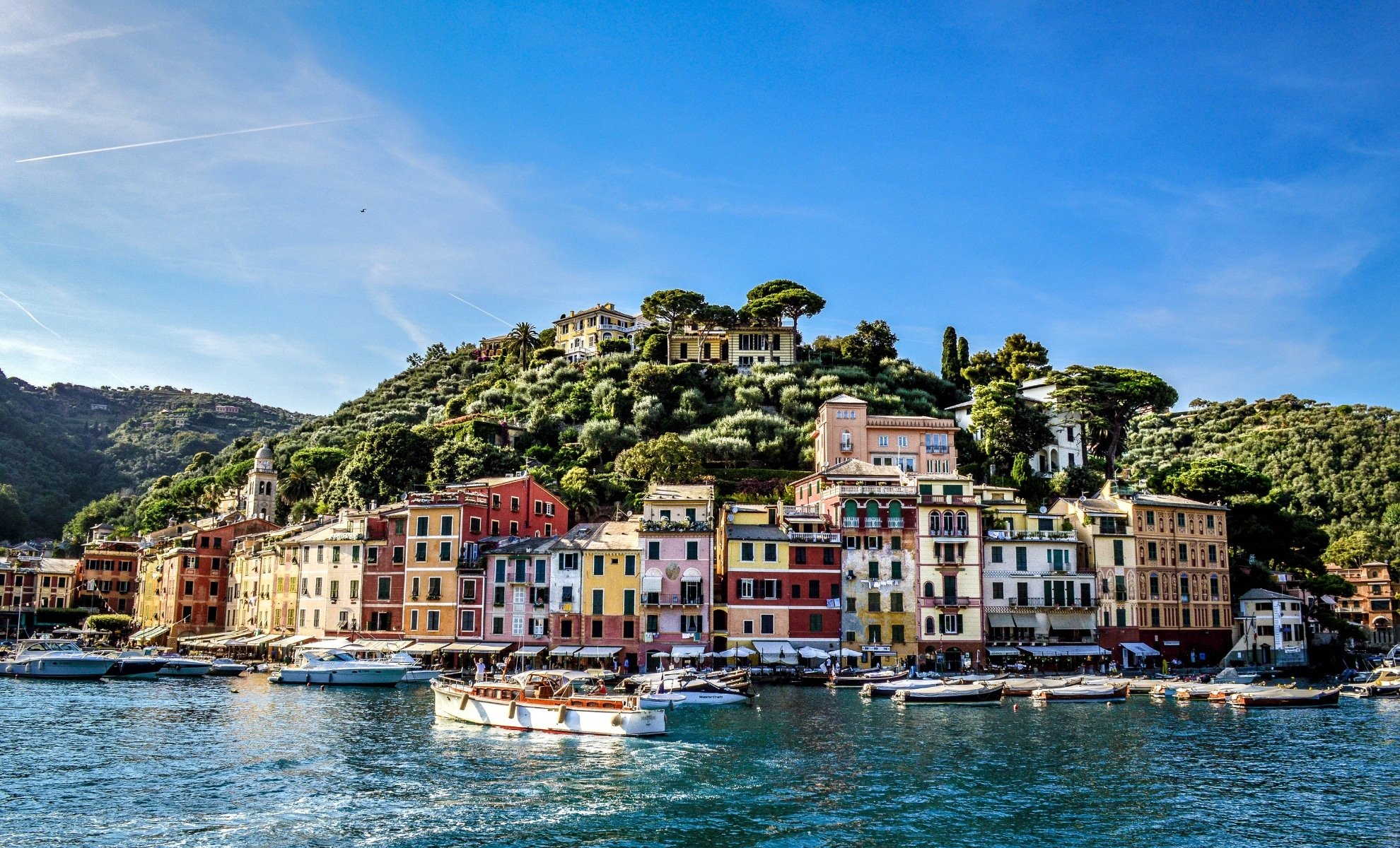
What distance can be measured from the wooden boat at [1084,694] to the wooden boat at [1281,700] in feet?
18.3

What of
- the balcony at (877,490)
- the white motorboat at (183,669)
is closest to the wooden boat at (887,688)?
the balcony at (877,490)

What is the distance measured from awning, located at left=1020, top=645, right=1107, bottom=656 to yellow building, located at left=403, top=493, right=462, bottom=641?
37331mm

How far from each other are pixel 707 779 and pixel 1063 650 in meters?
43.8

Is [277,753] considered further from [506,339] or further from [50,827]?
[506,339]

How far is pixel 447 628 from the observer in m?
71.5

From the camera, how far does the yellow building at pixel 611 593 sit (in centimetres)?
6869

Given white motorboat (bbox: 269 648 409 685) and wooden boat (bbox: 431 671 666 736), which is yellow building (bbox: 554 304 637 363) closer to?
white motorboat (bbox: 269 648 409 685)

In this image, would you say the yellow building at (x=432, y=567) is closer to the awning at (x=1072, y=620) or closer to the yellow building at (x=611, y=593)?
the yellow building at (x=611, y=593)

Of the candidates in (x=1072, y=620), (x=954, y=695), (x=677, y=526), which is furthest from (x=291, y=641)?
(x=1072, y=620)

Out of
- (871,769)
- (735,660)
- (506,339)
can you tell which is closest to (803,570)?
(735,660)

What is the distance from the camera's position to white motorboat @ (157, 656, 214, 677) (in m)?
71.2

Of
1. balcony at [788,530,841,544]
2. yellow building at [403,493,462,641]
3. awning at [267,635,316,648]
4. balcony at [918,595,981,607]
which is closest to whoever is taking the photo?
balcony at [788,530,841,544]

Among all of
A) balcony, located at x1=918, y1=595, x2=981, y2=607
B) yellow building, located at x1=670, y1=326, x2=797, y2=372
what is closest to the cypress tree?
yellow building, located at x1=670, y1=326, x2=797, y2=372

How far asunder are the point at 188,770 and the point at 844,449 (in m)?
66.8
